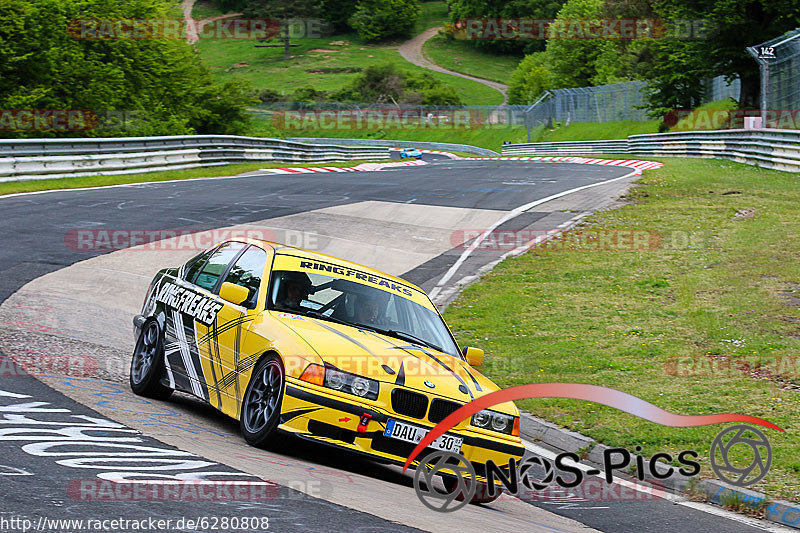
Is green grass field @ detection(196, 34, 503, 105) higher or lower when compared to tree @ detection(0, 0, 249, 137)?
higher

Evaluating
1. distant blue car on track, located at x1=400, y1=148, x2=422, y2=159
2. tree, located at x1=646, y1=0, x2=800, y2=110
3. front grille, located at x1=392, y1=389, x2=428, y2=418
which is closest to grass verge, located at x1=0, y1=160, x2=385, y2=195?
front grille, located at x1=392, y1=389, x2=428, y2=418

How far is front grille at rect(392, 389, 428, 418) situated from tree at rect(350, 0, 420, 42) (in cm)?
14948

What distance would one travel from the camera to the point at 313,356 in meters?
6.66

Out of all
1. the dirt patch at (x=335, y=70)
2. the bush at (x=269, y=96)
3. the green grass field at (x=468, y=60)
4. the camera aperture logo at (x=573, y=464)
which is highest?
the green grass field at (x=468, y=60)

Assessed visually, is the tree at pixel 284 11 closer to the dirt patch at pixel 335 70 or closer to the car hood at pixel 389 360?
the dirt patch at pixel 335 70

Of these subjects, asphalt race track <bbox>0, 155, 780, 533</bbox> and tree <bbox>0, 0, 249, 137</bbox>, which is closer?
asphalt race track <bbox>0, 155, 780, 533</bbox>

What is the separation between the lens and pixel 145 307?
30.8ft

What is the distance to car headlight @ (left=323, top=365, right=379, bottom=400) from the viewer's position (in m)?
6.57

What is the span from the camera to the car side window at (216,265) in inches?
333

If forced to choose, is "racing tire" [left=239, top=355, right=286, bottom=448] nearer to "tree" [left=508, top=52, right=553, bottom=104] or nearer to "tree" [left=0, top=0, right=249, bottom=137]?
"tree" [left=0, top=0, right=249, bottom=137]

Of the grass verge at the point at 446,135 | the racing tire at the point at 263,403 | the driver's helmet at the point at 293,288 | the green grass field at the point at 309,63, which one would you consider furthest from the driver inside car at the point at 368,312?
the green grass field at the point at 309,63

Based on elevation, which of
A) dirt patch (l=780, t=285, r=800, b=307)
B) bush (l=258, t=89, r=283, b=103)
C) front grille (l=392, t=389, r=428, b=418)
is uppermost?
bush (l=258, t=89, r=283, b=103)

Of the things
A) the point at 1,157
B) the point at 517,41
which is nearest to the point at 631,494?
the point at 1,157

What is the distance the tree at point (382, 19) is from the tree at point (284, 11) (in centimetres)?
998
